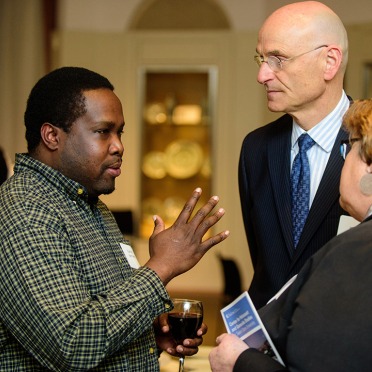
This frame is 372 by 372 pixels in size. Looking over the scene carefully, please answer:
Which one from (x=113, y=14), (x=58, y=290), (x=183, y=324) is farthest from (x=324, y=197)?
(x=113, y=14)

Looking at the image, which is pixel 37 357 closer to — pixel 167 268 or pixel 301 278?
pixel 167 268

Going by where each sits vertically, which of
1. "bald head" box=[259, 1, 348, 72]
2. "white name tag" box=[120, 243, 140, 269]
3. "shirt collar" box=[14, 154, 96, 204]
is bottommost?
"white name tag" box=[120, 243, 140, 269]

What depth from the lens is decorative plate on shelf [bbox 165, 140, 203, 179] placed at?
8523 mm

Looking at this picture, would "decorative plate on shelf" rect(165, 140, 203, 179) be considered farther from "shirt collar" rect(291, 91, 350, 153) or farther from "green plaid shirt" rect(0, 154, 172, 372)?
"green plaid shirt" rect(0, 154, 172, 372)

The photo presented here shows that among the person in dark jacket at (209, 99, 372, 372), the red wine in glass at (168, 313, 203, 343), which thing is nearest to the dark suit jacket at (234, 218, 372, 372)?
the person in dark jacket at (209, 99, 372, 372)

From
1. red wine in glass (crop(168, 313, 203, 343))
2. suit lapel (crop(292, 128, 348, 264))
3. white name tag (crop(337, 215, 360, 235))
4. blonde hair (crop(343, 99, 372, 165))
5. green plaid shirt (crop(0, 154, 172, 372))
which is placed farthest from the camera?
suit lapel (crop(292, 128, 348, 264))

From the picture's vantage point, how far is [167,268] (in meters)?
1.97

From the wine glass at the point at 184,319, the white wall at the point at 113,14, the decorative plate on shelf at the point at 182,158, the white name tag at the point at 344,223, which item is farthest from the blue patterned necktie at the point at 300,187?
the decorative plate on shelf at the point at 182,158

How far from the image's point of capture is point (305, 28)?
248cm

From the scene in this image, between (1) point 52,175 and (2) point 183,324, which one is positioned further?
(2) point 183,324

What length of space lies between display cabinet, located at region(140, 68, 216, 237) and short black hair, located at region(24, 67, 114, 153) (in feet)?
20.8

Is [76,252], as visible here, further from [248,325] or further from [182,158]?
[182,158]

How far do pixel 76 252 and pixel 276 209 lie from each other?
88 cm

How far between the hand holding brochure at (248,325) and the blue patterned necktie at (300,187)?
70cm
